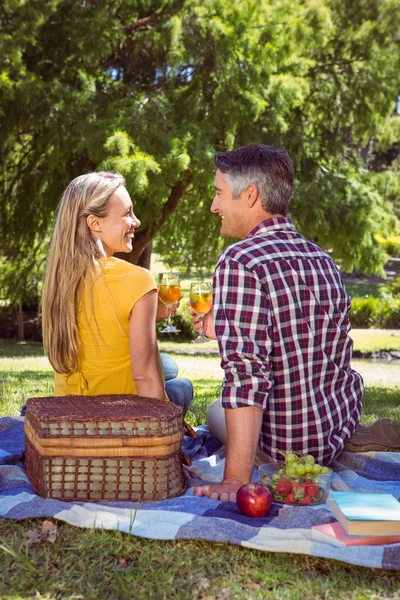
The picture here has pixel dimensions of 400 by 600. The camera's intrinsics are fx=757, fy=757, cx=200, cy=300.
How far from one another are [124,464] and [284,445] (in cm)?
70

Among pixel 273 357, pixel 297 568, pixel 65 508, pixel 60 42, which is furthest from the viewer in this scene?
pixel 60 42

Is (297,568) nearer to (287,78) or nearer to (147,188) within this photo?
(147,188)

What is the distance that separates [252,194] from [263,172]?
105mm

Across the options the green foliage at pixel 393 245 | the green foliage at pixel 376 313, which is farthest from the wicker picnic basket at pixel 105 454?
the green foliage at pixel 393 245

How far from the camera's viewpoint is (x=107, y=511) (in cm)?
277

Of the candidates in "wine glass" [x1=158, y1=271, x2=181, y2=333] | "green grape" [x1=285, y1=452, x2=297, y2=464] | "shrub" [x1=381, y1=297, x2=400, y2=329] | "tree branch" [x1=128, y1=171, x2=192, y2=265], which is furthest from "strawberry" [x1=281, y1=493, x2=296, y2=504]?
"shrub" [x1=381, y1=297, x2=400, y2=329]

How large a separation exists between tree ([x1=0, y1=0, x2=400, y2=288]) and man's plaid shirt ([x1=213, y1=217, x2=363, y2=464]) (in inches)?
272

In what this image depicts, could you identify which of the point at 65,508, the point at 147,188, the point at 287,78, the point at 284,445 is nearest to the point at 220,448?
the point at 284,445

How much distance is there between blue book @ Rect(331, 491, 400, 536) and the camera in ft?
8.14

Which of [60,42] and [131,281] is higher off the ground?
[60,42]

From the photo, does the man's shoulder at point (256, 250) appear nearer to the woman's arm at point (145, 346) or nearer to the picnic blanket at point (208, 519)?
the woman's arm at point (145, 346)

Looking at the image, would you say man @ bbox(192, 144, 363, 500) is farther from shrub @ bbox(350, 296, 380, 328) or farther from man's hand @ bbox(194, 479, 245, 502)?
shrub @ bbox(350, 296, 380, 328)

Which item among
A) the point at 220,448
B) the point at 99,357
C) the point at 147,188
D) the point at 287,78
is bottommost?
the point at 220,448

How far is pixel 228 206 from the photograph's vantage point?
125 inches
